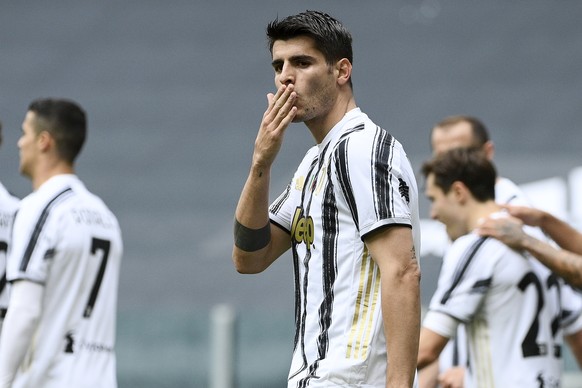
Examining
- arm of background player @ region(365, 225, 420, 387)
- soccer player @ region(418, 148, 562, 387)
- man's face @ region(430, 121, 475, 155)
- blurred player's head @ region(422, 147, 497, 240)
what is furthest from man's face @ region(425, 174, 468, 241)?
arm of background player @ region(365, 225, 420, 387)

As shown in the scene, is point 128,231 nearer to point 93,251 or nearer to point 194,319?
point 194,319

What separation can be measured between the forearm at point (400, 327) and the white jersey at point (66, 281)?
2.42 meters

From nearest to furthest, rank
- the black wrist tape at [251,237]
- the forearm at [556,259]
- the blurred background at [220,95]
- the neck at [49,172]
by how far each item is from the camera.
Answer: the black wrist tape at [251,237] < the forearm at [556,259] < the neck at [49,172] < the blurred background at [220,95]

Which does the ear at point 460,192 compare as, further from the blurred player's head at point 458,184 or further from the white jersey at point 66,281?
the white jersey at point 66,281

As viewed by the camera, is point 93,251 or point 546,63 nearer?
point 93,251

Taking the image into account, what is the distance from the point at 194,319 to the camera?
1116cm

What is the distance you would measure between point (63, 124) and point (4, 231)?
1.94 feet

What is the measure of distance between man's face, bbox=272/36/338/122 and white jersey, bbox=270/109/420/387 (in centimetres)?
10

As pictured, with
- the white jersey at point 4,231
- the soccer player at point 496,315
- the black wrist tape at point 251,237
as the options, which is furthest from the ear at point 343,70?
the white jersey at point 4,231

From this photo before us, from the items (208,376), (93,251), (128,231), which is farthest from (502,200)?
(128,231)

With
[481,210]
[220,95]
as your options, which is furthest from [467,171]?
[220,95]

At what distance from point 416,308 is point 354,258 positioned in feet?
0.80

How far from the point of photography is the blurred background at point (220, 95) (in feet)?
38.9

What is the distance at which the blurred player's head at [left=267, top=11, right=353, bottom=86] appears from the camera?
11.7 ft
